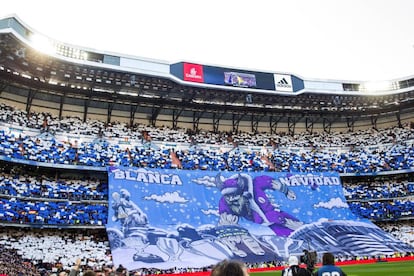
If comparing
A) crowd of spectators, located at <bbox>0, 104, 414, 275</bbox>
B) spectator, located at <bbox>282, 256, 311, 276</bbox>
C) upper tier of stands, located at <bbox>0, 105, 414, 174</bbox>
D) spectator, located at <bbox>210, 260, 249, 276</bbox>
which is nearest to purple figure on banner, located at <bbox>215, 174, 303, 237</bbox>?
upper tier of stands, located at <bbox>0, 105, 414, 174</bbox>

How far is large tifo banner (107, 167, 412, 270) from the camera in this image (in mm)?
33844

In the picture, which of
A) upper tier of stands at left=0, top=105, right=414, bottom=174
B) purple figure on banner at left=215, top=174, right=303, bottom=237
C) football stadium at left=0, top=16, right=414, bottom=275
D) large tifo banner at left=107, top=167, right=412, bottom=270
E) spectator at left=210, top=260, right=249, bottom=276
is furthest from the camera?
purple figure on banner at left=215, top=174, right=303, bottom=237

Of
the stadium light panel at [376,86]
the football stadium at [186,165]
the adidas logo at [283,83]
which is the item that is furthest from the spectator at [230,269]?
the stadium light panel at [376,86]

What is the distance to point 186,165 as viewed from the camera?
45156 millimetres

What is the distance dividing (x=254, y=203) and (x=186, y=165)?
969 cm

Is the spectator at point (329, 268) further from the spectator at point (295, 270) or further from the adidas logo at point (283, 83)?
the adidas logo at point (283, 83)

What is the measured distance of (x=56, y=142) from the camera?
41469mm

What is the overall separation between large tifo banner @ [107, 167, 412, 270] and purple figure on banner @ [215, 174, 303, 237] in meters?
0.12

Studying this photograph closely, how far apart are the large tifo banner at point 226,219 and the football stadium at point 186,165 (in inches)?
6.0

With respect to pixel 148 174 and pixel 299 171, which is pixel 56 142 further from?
pixel 299 171

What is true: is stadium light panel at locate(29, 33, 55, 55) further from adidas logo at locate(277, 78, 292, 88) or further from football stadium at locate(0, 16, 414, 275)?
adidas logo at locate(277, 78, 292, 88)

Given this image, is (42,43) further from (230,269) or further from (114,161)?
(230,269)

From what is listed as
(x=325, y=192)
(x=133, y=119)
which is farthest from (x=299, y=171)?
(x=133, y=119)

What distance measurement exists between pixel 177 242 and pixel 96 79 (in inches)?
840
